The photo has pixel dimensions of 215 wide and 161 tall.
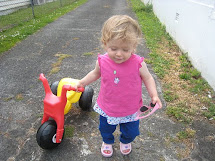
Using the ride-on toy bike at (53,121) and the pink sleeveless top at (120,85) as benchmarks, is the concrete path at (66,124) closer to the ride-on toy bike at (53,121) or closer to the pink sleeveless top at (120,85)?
the ride-on toy bike at (53,121)

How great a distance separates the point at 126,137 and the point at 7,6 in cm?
974

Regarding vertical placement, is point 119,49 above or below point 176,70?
above

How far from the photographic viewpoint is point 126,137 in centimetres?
188

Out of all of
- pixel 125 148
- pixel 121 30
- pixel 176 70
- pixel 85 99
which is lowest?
pixel 176 70

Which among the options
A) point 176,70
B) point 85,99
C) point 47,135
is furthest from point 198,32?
point 47,135

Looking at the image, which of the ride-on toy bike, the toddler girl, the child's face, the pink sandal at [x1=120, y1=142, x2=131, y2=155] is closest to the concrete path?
the pink sandal at [x1=120, y1=142, x2=131, y2=155]

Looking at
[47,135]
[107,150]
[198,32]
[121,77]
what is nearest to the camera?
[121,77]

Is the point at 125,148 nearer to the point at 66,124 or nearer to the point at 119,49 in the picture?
the point at 66,124

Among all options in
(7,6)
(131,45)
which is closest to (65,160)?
(131,45)

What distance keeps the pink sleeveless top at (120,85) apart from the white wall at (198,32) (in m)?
2.08

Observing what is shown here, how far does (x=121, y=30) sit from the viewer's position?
4.30 feet

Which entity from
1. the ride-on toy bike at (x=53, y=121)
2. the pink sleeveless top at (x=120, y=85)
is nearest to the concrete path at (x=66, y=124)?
the ride-on toy bike at (x=53, y=121)

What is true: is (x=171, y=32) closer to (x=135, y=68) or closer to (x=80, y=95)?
(x=80, y=95)

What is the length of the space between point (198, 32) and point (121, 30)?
300cm
